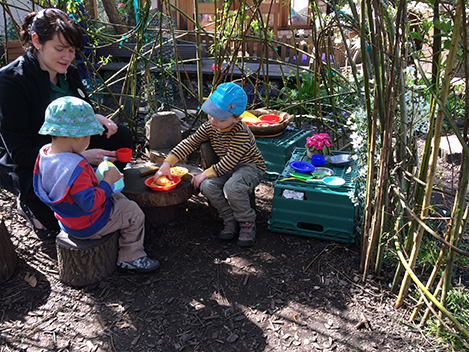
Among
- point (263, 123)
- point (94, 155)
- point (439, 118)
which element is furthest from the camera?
point (263, 123)

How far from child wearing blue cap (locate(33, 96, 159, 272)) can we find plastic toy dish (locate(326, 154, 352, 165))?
66.4 inches

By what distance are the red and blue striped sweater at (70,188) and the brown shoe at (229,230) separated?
95cm

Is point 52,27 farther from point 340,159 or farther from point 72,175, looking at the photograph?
point 340,159

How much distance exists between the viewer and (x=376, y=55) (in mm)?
1869

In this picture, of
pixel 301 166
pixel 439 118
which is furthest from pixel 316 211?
pixel 439 118

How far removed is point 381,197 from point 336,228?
2.30 feet

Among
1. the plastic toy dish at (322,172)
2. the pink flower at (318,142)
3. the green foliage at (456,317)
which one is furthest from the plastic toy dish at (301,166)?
the green foliage at (456,317)

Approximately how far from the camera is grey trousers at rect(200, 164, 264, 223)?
2754 millimetres

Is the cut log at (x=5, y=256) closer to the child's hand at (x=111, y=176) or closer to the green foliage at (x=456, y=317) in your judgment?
the child's hand at (x=111, y=176)

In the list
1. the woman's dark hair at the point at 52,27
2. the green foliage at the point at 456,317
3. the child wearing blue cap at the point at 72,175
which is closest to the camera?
the green foliage at the point at 456,317

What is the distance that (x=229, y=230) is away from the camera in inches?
113

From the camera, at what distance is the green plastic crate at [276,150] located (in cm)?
360

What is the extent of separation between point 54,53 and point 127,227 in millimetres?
1225

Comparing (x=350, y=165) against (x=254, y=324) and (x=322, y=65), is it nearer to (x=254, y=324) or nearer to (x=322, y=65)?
(x=322, y=65)
